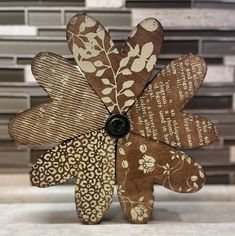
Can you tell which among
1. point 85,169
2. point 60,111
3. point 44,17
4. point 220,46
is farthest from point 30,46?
point 220,46

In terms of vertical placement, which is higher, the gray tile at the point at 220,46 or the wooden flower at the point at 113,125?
the gray tile at the point at 220,46

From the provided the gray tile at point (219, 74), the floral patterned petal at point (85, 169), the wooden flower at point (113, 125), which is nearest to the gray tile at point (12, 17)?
the wooden flower at point (113, 125)

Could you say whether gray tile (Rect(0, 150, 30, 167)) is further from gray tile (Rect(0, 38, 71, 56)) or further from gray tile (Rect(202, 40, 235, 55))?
gray tile (Rect(202, 40, 235, 55))

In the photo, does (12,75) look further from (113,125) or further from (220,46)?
(220,46)

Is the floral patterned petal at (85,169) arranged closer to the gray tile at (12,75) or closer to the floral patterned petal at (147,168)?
the floral patterned petal at (147,168)

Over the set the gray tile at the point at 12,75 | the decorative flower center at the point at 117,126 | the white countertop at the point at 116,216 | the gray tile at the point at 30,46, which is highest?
the gray tile at the point at 30,46

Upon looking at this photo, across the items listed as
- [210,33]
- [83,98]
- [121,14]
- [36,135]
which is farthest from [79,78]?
[210,33]

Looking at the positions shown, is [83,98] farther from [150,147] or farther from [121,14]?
[121,14]
